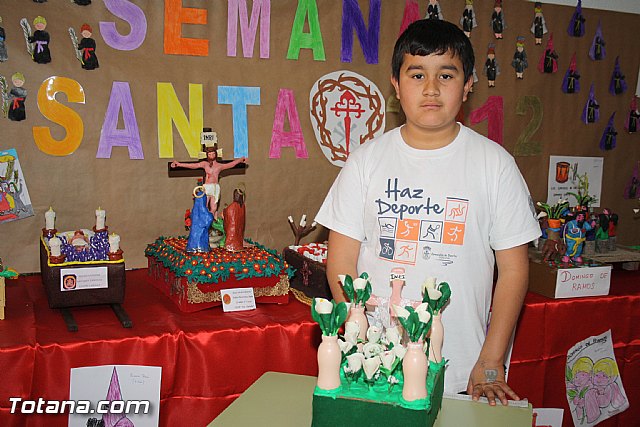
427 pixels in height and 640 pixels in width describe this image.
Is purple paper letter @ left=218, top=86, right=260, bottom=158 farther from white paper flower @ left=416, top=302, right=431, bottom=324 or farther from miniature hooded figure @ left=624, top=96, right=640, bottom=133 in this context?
miniature hooded figure @ left=624, top=96, right=640, bottom=133

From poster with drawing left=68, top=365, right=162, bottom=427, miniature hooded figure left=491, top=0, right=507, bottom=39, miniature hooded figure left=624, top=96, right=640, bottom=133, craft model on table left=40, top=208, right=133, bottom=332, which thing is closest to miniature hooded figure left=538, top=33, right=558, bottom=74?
miniature hooded figure left=491, top=0, right=507, bottom=39

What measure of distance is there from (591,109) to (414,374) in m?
2.30

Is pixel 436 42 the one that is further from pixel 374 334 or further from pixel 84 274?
pixel 84 274

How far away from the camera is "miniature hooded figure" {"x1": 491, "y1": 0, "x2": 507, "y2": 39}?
266 cm

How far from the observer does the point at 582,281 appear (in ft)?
7.29

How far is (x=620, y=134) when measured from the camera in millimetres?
2965

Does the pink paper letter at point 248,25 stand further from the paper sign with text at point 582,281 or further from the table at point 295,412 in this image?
the table at point 295,412

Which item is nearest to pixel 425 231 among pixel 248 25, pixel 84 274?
pixel 84 274

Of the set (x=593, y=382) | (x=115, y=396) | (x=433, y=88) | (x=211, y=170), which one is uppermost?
(x=433, y=88)

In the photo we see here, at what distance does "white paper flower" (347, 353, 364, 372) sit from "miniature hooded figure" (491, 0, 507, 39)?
80.7 inches

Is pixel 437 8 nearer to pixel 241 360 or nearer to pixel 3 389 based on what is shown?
pixel 241 360

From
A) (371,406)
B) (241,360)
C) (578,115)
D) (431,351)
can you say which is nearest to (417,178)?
(431,351)

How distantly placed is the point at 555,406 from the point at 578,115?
1318 millimetres

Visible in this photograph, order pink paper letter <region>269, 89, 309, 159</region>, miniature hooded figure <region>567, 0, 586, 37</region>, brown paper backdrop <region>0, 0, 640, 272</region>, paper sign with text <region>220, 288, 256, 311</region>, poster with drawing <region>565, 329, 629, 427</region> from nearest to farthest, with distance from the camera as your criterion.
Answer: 1. paper sign with text <region>220, 288, 256, 311</region>
2. brown paper backdrop <region>0, 0, 640, 272</region>
3. poster with drawing <region>565, 329, 629, 427</region>
4. pink paper letter <region>269, 89, 309, 159</region>
5. miniature hooded figure <region>567, 0, 586, 37</region>
